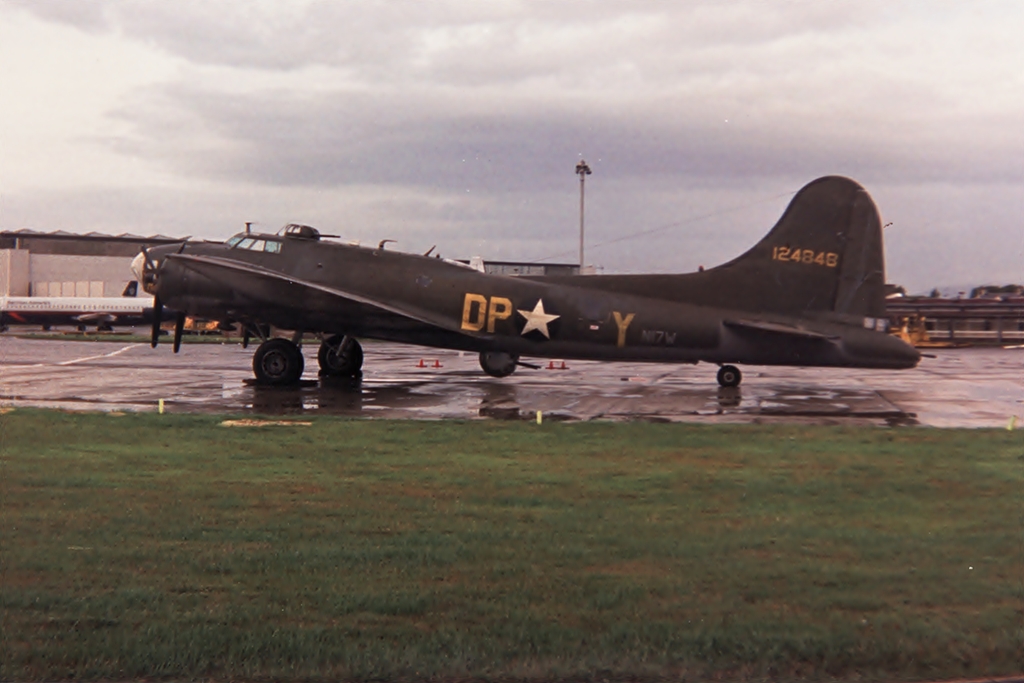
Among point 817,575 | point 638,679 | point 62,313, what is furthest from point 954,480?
point 62,313

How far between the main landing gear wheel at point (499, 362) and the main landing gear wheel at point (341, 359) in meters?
3.79

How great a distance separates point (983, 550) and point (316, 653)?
587 centimetres

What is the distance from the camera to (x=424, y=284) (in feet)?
83.6

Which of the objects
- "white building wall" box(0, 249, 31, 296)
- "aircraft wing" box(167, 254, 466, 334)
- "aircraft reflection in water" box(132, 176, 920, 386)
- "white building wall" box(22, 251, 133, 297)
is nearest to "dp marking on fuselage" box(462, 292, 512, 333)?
"aircraft reflection in water" box(132, 176, 920, 386)

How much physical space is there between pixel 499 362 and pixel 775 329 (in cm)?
774

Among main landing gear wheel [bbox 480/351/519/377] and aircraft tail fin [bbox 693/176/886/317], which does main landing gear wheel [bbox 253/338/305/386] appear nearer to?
main landing gear wheel [bbox 480/351/519/377]

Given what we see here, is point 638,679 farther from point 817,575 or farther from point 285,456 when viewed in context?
point 285,456

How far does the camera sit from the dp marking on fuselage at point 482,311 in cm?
2470

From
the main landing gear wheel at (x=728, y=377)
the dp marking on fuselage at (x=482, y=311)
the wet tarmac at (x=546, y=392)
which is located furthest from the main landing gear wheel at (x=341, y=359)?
the main landing gear wheel at (x=728, y=377)

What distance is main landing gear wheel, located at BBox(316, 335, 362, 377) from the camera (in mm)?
27203

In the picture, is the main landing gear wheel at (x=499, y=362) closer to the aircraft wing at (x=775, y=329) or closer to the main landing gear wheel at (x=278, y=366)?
the main landing gear wheel at (x=278, y=366)

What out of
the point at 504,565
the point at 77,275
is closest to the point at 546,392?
the point at 504,565

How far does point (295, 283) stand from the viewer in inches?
964

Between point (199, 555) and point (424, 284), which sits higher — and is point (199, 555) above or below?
below
